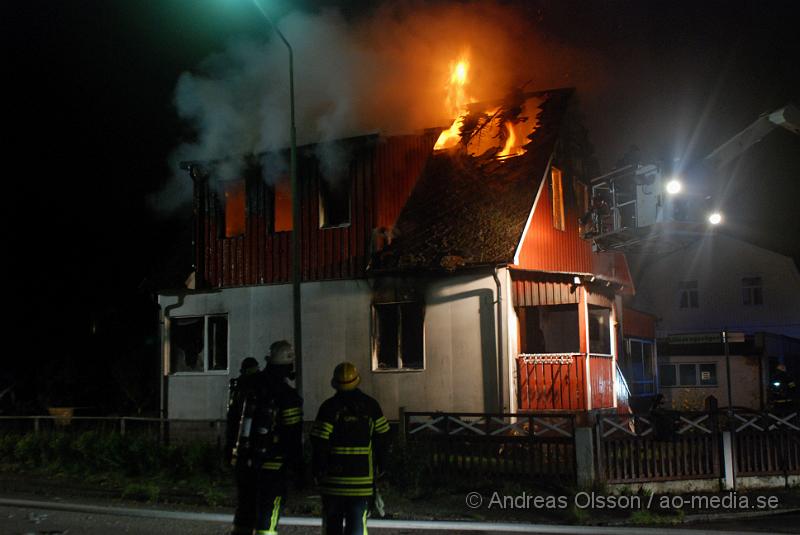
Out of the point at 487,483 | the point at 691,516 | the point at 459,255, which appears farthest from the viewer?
the point at 459,255

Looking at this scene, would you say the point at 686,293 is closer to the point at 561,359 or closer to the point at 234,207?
the point at 561,359

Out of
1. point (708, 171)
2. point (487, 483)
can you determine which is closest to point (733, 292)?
point (708, 171)

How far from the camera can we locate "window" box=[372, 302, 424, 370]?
15820mm

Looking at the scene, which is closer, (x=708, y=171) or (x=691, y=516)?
(x=691, y=516)

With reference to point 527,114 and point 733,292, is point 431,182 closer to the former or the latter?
point 527,114

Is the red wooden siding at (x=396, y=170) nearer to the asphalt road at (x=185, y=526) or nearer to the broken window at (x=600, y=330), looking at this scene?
the broken window at (x=600, y=330)

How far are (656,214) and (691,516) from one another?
745 centimetres

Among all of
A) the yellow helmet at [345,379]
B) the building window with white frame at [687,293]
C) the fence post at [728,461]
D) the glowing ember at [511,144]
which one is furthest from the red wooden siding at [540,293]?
the building window with white frame at [687,293]

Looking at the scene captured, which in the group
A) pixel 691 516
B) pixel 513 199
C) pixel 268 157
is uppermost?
pixel 268 157

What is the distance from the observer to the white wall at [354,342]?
15004mm

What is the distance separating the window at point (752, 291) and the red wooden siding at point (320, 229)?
3080 centimetres

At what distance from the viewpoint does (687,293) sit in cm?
4381

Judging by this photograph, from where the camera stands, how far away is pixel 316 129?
17.0m

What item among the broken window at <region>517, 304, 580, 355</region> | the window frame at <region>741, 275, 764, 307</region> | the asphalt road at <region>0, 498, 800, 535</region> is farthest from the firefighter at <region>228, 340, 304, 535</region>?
the window frame at <region>741, 275, 764, 307</region>
